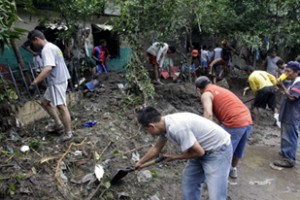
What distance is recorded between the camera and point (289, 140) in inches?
213

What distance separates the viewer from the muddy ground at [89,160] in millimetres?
3633

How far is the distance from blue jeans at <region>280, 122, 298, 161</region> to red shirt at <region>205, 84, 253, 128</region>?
1591mm

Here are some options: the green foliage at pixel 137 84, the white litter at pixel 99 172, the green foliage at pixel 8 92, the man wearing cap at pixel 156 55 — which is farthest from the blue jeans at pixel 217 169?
the man wearing cap at pixel 156 55

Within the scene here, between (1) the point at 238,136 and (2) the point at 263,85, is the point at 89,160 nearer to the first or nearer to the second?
(1) the point at 238,136

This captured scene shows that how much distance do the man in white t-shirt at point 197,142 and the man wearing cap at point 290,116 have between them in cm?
256

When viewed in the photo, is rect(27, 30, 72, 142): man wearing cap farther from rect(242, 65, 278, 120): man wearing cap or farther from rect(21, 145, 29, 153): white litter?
rect(242, 65, 278, 120): man wearing cap

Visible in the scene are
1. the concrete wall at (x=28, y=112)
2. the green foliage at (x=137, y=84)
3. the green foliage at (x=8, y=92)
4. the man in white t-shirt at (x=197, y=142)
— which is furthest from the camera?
the green foliage at (x=137, y=84)

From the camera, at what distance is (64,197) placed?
11.6ft

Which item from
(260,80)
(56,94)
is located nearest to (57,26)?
(56,94)

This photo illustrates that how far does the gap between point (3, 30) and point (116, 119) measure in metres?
3.17

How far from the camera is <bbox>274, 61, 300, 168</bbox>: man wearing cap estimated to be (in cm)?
505

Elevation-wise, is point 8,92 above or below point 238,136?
above

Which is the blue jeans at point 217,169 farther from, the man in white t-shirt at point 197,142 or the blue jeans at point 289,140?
the blue jeans at point 289,140

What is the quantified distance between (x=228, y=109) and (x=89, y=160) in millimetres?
2034
